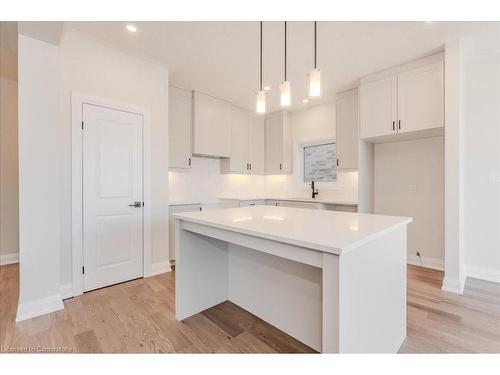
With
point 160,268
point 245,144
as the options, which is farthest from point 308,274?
point 245,144

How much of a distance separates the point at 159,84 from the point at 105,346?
8.91ft

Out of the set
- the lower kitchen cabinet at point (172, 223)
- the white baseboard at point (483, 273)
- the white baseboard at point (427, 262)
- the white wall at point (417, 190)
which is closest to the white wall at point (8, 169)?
the lower kitchen cabinet at point (172, 223)

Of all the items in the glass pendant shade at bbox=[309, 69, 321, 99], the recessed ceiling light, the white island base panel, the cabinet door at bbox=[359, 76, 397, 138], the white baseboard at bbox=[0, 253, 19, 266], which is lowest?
the white baseboard at bbox=[0, 253, 19, 266]

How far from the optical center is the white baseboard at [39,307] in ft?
6.37

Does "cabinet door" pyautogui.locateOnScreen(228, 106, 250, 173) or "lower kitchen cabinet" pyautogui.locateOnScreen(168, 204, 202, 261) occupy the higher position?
"cabinet door" pyautogui.locateOnScreen(228, 106, 250, 173)

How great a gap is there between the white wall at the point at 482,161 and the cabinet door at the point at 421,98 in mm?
427

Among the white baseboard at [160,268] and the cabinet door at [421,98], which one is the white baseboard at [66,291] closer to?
the white baseboard at [160,268]

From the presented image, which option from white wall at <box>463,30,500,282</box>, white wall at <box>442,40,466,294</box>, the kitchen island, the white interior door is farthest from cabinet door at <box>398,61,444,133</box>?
the white interior door

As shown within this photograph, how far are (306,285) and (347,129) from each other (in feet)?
9.18

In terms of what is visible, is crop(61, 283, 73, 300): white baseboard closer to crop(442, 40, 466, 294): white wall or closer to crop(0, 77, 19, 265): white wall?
crop(0, 77, 19, 265): white wall

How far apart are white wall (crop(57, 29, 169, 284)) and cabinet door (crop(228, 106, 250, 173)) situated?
1573 mm

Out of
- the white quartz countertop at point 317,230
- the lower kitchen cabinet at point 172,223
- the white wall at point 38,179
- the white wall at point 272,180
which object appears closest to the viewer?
the white quartz countertop at point 317,230

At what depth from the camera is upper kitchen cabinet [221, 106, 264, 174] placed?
14.6 ft

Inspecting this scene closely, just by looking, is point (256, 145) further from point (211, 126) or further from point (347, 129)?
point (347, 129)
